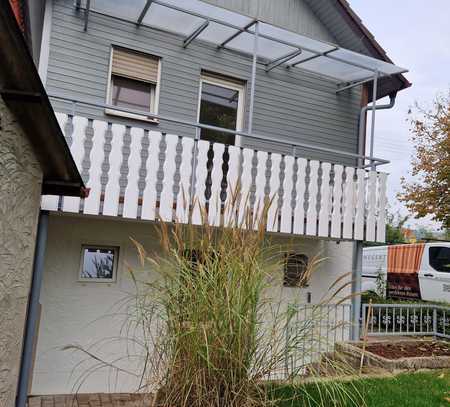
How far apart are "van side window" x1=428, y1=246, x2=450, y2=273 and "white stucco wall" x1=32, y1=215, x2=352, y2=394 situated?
226 inches

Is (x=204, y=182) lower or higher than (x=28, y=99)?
higher

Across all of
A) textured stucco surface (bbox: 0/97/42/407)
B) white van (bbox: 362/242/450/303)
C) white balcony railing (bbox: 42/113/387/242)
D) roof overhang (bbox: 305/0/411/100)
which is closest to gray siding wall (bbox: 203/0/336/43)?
roof overhang (bbox: 305/0/411/100)

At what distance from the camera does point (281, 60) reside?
27.1ft

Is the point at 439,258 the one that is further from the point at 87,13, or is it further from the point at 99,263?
the point at 87,13

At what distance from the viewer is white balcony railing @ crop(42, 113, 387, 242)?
552 centimetres

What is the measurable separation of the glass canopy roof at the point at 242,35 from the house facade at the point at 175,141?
3 cm

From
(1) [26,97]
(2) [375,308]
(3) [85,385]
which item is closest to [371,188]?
(2) [375,308]

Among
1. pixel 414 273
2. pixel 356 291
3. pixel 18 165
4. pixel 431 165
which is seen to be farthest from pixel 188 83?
pixel 431 165

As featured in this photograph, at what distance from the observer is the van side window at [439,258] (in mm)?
10453

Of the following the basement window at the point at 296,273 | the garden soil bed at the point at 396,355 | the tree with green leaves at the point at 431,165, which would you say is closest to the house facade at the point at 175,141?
the basement window at the point at 296,273

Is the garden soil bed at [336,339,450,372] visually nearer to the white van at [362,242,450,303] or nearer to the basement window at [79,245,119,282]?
the white van at [362,242,450,303]

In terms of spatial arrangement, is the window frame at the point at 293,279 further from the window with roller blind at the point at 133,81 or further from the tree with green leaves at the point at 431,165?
the tree with green leaves at the point at 431,165

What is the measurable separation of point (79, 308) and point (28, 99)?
4644mm

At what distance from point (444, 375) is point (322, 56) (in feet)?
17.8
